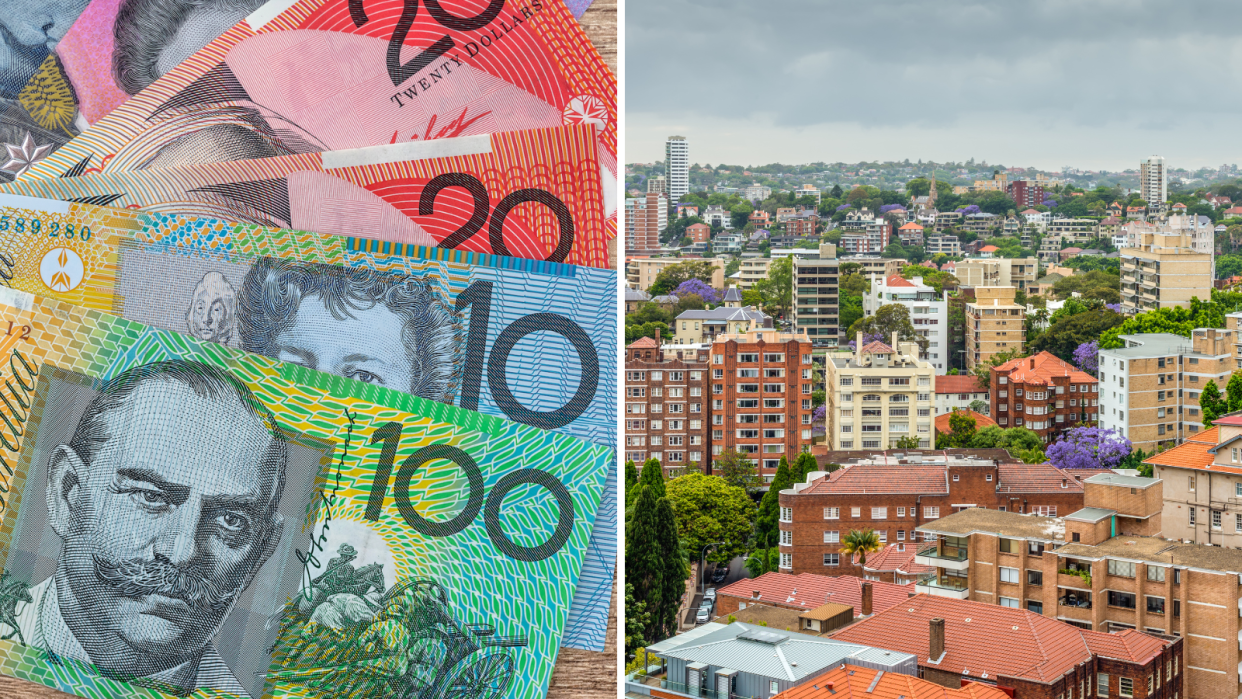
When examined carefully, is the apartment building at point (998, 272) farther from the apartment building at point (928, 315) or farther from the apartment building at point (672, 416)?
the apartment building at point (672, 416)

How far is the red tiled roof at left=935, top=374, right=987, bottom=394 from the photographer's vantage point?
21.5m

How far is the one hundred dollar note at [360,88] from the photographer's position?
1354mm

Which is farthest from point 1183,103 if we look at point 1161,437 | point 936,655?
point 936,655

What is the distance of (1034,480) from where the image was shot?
13617mm

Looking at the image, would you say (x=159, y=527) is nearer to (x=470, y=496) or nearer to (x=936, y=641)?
(x=470, y=496)

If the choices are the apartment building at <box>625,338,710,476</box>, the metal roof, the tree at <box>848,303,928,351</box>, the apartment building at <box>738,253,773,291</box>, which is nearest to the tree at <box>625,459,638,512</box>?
the metal roof

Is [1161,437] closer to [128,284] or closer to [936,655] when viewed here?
[936,655]

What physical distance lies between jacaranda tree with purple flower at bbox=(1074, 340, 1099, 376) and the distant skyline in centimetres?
1471

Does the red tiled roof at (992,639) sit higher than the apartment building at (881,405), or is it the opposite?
the apartment building at (881,405)

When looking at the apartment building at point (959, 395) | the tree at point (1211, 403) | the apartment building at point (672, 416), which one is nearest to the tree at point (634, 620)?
the apartment building at point (672, 416)

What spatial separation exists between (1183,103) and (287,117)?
3927 centimetres

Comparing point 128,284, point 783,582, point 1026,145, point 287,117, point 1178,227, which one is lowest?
point 783,582

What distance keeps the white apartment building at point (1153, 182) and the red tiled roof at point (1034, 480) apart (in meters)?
26.2

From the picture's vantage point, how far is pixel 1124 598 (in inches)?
372
